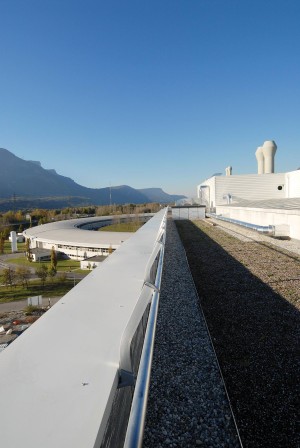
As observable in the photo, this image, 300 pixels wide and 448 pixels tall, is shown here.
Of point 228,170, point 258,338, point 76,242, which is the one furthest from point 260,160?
point 258,338

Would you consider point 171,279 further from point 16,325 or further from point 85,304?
point 16,325

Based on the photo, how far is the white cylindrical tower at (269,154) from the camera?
31966 millimetres

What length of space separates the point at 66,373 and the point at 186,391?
215cm

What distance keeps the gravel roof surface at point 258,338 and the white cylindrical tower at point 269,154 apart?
2761 cm

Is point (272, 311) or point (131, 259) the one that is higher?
point (131, 259)

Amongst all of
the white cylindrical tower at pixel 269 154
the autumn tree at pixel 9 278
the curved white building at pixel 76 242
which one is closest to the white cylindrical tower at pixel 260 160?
the white cylindrical tower at pixel 269 154

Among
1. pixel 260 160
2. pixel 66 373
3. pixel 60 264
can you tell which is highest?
pixel 260 160

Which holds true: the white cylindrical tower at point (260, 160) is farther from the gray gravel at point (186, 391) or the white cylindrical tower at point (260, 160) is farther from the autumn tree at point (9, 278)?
the gray gravel at point (186, 391)

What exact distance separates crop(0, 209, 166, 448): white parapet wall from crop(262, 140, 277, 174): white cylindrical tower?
114 feet

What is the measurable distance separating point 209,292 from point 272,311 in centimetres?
130

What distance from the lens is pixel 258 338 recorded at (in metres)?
3.68

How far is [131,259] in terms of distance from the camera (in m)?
3.04

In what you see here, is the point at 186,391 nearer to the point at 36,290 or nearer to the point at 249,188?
the point at 36,290

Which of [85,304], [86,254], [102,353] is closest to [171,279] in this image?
[85,304]
